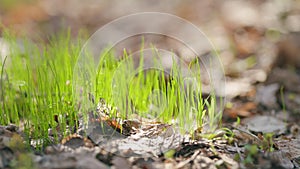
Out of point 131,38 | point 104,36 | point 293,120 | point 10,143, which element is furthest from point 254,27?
point 10,143

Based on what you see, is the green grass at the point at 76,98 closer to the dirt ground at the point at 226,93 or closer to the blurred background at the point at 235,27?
the dirt ground at the point at 226,93

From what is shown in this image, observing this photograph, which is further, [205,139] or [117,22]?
[117,22]

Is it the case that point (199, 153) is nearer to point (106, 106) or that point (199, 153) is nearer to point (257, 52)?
point (106, 106)

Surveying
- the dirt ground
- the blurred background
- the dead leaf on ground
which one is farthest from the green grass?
the dead leaf on ground

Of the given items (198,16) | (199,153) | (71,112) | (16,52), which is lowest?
(199,153)

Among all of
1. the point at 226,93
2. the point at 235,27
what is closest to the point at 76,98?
the point at 226,93

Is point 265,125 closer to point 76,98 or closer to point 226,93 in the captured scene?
point 226,93

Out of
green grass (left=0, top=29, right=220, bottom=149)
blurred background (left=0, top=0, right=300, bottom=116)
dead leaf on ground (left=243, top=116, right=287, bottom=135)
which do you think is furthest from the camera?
blurred background (left=0, top=0, right=300, bottom=116)

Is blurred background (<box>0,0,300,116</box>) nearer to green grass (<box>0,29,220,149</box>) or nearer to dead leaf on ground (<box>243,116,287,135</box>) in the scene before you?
dead leaf on ground (<box>243,116,287,135</box>)
